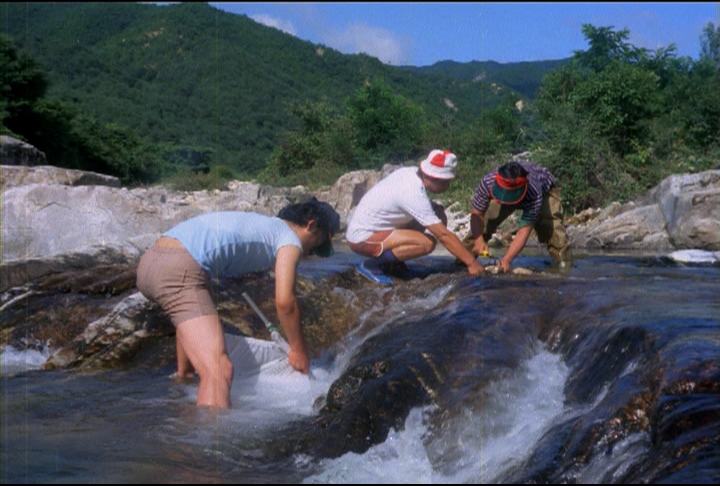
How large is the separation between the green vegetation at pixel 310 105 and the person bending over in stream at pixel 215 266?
13.0 m

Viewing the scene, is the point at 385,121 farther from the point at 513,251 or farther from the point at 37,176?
the point at 513,251

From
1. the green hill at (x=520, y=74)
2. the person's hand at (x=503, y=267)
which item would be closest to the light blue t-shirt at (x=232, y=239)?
the person's hand at (x=503, y=267)

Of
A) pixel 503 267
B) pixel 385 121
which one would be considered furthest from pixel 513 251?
pixel 385 121

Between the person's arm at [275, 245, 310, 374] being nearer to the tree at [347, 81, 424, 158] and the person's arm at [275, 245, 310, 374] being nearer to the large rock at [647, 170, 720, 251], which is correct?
the large rock at [647, 170, 720, 251]

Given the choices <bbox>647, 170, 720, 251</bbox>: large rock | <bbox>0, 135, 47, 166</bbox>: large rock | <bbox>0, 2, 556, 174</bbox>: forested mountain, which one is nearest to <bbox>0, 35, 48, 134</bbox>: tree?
<bbox>0, 2, 556, 174</bbox>: forested mountain

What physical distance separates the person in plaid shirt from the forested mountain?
22.5 m

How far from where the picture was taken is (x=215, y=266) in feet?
14.9

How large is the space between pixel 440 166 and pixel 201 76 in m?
41.6

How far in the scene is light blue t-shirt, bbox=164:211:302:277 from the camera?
14.8 feet

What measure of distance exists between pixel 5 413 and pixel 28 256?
3664 millimetres

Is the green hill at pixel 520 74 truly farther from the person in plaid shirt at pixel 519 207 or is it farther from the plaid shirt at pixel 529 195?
the plaid shirt at pixel 529 195

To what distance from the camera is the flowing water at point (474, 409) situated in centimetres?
313

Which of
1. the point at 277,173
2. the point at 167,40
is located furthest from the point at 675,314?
the point at 167,40

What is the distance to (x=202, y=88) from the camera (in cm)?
4791
